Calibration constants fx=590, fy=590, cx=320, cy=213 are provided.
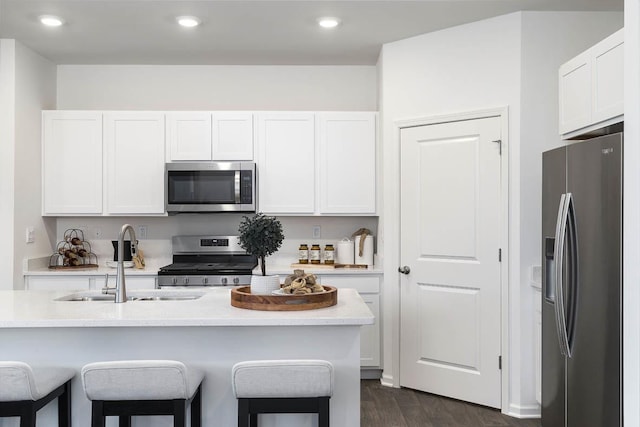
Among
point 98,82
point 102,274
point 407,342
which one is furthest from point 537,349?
point 98,82

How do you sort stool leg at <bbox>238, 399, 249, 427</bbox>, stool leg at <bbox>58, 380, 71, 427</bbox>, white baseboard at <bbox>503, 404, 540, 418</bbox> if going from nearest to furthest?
stool leg at <bbox>238, 399, 249, 427</bbox> < stool leg at <bbox>58, 380, 71, 427</bbox> < white baseboard at <bbox>503, 404, 540, 418</bbox>

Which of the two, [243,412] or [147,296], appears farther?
[147,296]

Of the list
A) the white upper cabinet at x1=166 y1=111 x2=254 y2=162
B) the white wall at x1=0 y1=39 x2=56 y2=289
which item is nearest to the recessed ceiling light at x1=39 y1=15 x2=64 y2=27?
the white wall at x1=0 y1=39 x2=56 y2=289

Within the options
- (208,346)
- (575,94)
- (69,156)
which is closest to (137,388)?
→ (208,346)

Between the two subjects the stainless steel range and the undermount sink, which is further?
the stainless steel range

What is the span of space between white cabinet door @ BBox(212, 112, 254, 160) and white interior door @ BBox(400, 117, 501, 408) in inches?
49.7

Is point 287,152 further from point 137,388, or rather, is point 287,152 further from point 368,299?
point 137,388

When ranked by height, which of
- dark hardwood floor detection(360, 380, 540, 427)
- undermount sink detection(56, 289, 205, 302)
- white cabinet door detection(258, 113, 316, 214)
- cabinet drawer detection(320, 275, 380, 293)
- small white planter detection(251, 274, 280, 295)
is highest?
white cabinet door detection(258, 113, 316, 214)

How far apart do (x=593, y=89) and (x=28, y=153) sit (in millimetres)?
3910

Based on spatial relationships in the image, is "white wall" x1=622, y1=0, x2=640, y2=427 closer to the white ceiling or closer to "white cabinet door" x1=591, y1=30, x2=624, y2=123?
"white cabinet door" x1=591, y1=30, x2=624, y2=123

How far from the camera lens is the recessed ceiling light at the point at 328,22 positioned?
387 cm

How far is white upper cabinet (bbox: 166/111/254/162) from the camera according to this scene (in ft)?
15.4

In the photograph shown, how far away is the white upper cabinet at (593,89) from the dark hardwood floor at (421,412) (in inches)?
69.7

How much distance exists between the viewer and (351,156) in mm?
4699
